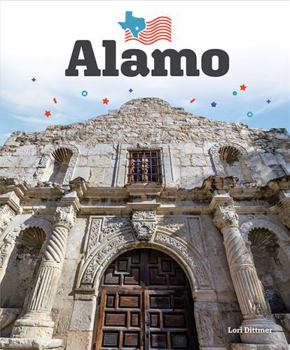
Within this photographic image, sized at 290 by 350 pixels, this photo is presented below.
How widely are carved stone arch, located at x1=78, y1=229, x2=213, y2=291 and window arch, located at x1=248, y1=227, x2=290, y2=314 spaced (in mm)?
1420

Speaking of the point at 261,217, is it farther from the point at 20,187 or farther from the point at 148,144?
the point at 20,187

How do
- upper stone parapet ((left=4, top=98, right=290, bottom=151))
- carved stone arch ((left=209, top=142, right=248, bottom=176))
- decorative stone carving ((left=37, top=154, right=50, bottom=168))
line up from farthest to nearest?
1. upper stone parapet ((left=4, top=98, right=290, bottom=151))
2. decorative stone carving ((left=37, top=154, right=50, bottom=168))
3. carved stone arch ((left=209, top=142, right=248, bottom=176))

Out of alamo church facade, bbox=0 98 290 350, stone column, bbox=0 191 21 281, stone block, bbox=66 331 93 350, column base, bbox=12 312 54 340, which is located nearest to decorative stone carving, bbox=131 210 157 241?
alamo church facade, bbox=0 98 290 350

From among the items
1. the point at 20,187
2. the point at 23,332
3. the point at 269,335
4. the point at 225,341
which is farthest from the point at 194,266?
the point at 20,187

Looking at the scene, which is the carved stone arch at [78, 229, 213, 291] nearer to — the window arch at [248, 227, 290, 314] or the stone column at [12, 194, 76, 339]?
the stone column at [12, 194, 76, 339]

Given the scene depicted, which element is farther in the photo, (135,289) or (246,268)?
(135,289)

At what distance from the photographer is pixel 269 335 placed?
3.48 m

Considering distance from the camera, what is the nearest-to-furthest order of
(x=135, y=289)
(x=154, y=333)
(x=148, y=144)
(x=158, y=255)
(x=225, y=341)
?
(x=225, y=341)
(x=154, y=333)
(x=135, y=289)
(x=158, y=255)
(x=148, y=144)

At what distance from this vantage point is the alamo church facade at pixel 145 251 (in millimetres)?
3982

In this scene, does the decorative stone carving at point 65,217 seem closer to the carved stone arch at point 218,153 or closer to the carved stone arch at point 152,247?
the carved stone arch at point 152,247

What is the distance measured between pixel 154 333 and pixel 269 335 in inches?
77.3

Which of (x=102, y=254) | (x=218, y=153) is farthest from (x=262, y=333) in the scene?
(x=218, y=153)

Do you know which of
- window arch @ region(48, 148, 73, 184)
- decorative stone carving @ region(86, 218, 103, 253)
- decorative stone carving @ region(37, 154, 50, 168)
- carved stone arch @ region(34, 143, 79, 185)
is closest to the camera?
decorative stone carving @ region(86, 218, 103, 253)

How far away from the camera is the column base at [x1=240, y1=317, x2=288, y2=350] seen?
344 cm
